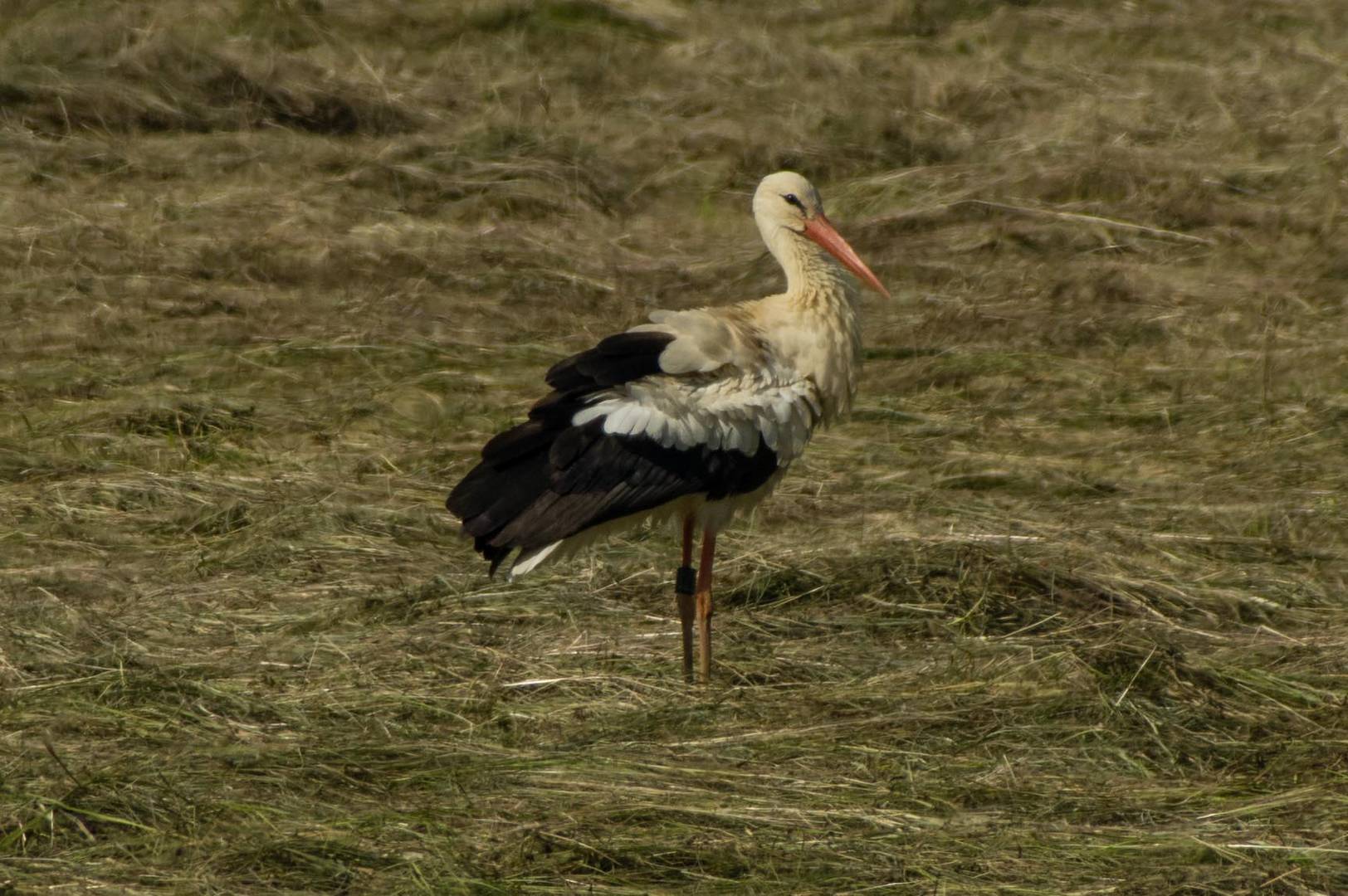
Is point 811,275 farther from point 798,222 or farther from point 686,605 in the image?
point 686,605

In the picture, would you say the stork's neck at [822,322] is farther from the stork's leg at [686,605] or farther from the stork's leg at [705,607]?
the stork's leg at [686,605]

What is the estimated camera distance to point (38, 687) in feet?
14.9

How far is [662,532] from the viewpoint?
20.1 feet

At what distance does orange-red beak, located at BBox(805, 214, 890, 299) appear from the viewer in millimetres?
5660

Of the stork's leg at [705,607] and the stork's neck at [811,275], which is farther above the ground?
the stork's neck at [811,275]

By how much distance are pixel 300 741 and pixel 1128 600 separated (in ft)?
7.43

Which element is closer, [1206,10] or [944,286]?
[944,286]

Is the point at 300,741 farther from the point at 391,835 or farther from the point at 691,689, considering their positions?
the point at 691,689

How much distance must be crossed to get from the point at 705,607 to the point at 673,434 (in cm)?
45

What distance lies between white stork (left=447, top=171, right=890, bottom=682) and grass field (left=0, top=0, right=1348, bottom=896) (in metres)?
0.32

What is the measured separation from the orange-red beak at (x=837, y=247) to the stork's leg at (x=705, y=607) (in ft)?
3.03

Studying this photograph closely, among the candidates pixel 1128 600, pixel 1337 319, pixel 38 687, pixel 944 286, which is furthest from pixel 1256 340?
pixel 38 687

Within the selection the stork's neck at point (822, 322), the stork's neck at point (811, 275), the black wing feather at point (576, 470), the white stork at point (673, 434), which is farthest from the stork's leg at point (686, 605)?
the stork's neck at point (811, 275)

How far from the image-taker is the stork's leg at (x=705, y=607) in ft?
16.2
